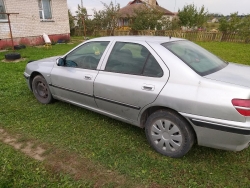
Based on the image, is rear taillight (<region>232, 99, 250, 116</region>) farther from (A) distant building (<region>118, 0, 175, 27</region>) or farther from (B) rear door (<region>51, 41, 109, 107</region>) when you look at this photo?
(A) distant building (<region>118, 0, 175, 27</region>)

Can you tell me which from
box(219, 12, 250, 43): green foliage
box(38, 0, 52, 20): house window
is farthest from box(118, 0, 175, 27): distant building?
box(38, 0, 52, 20): house window

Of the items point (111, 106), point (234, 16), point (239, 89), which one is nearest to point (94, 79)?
point (111, 106)

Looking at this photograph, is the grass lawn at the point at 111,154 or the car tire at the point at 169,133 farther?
the car tire at the point at 169,133

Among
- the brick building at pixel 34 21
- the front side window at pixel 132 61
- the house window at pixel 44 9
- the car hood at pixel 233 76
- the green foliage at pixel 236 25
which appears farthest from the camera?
the green foliage at pixel 236 25

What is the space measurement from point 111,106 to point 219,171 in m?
1.65

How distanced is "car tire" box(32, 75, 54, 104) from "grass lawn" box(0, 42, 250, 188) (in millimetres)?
235

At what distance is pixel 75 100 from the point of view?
3.63m

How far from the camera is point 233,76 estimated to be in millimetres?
2467

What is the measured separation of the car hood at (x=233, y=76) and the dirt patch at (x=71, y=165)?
153cm

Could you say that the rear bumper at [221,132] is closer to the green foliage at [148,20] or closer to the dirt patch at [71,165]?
the dirt patch at [71,165]

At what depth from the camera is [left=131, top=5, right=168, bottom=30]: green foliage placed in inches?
821

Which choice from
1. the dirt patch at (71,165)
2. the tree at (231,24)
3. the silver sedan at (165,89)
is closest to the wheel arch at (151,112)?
the silver sedan at (165,89)

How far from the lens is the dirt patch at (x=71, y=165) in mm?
2322

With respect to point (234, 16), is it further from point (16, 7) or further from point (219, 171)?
point (219, 171)
